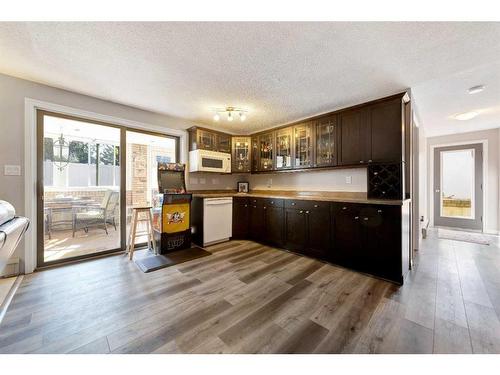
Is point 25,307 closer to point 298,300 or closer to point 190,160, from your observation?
point 298,300

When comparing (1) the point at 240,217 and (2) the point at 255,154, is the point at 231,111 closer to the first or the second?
(2) the point at 255,154

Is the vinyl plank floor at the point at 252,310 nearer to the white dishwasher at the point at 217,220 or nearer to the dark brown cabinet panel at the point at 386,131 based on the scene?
the white dishwasher at the point at 217,220

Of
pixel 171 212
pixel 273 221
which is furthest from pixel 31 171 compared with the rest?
pixel 273 221

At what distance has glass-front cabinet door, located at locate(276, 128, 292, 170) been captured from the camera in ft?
12.4

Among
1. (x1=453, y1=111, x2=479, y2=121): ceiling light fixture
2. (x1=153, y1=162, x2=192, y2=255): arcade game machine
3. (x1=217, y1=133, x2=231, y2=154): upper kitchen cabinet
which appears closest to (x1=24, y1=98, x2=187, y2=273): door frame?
(x1=153, y1=162, x2=192, y2=255): arcade game machine

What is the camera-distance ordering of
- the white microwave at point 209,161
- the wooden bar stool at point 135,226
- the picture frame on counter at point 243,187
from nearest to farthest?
the wooden bar stool at point 135,226
the white microwave at point 209,161
the picture frame on counter at point 243,187

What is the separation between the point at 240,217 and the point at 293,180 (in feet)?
4.25

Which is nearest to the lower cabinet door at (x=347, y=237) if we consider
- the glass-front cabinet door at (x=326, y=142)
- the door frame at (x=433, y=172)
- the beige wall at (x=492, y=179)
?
the glass-front cabinet door at (x=326, y=142)

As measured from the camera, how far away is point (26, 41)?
1752 millimetres

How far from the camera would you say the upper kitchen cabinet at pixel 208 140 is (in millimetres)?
3844

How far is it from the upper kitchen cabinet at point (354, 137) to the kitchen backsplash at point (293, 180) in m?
0.35
